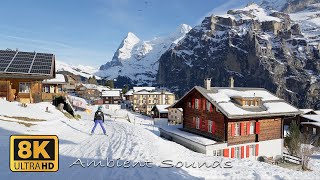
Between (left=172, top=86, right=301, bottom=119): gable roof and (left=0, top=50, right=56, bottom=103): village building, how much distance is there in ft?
60.1

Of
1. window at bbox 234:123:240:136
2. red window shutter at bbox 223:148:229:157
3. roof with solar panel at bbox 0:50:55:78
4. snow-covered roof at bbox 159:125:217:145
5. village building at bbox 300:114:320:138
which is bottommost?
village building at bbox 300:114:320:138

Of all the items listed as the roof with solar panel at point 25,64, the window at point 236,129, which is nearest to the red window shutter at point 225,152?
the window at point 236,129

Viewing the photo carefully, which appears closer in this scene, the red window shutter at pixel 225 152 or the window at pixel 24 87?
the red window shutter at pixel 225 152

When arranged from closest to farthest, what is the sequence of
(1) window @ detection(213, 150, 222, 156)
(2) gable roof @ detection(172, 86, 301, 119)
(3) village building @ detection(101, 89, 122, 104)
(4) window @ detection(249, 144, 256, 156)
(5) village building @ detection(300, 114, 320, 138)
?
(1) window @ detection(213, 150, 222, 156) < (2) gable roof @ detection(172, 86, 301, 119) < (4) window @ detection(249, 144, 256, 156) < (5) village building @ detection(300, 114, 320, 138) < (3) village building @ detection(101, 89, 122, 104)

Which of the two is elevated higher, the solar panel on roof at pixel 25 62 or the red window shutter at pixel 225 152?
the solar panel on roof at pixel 25 62

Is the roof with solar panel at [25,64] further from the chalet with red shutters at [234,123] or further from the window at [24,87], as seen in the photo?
the chalet with red shutters at [234,123]

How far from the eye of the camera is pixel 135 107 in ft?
381

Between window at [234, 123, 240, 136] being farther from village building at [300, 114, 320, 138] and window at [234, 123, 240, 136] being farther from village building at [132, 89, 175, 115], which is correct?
village building at [132, 89, 175, 115]

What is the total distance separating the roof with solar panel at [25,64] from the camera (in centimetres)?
2650

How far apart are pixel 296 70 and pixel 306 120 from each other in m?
151

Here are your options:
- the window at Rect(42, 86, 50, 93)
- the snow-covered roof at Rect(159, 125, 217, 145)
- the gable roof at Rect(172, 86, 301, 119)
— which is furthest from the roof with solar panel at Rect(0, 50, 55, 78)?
the gable roof at Rect(172, 86, 301, 119)

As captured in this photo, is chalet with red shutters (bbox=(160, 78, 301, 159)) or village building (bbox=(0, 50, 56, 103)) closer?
chalet with red shutters (bbox=(160, 78, 301, 159))

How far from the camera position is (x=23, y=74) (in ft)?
88.4

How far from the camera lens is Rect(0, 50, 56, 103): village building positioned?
26.7m
